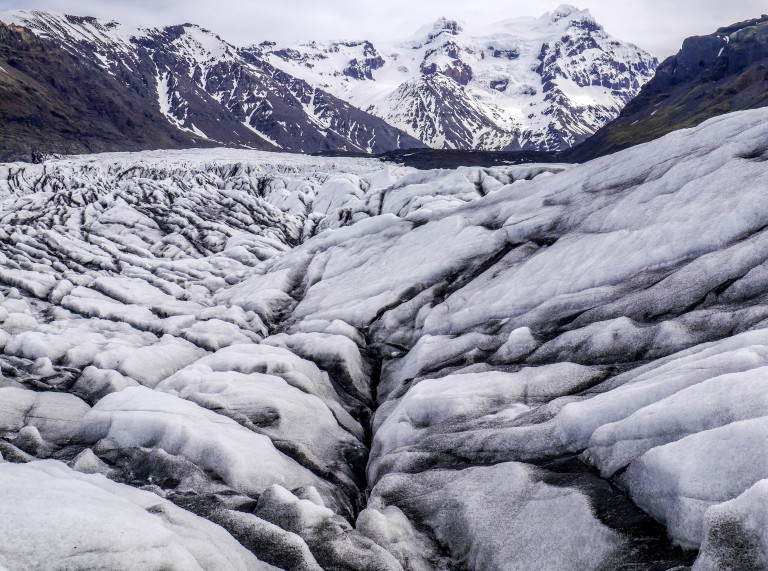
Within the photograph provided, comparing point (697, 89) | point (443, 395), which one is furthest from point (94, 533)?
point (697, 89)

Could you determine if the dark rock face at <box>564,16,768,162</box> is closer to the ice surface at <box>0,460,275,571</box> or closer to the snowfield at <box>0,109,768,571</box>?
the snowfield at <box>0,109,768,571</box>

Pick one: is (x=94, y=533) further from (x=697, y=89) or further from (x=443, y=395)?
(x=697, y=89)

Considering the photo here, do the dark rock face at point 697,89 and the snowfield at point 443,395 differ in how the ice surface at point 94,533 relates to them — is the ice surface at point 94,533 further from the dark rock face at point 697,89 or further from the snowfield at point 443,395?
the dark rock face at point 697,89

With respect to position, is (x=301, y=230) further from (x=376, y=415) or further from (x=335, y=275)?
(x=376, y=415)

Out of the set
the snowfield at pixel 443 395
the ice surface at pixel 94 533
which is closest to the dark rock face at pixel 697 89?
the snowfield at pixel 443 395

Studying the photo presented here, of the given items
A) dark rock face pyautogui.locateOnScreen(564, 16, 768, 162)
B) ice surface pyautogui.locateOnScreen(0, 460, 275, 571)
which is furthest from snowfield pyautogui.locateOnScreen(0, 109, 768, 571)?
dark rock face pyautogui.locateOnScreen(564, 16, 768, 162)

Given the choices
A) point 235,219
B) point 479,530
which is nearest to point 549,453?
point 479,530
